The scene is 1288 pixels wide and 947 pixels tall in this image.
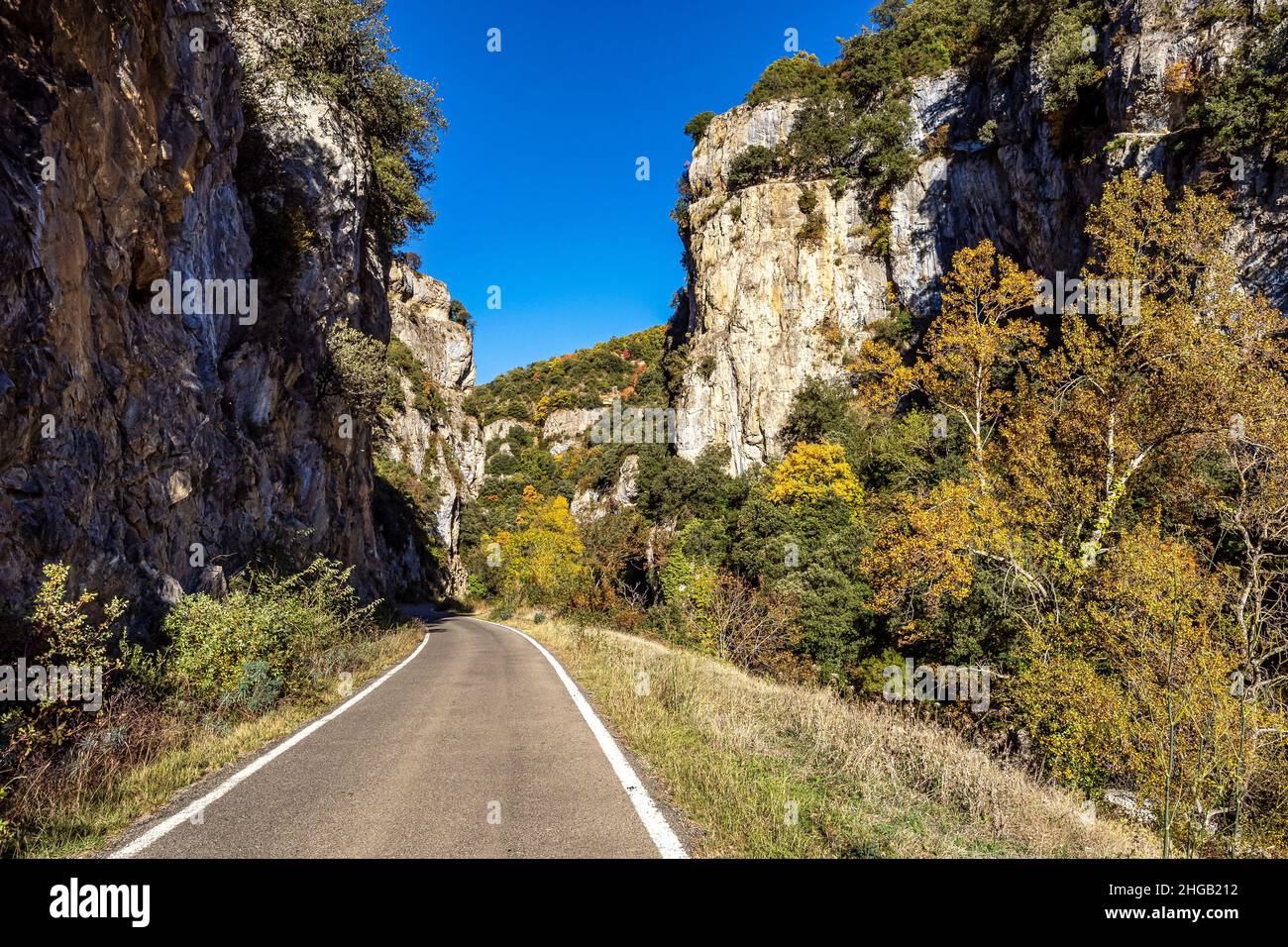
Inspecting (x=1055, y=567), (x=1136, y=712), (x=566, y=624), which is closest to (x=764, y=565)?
(x=566, y=624)

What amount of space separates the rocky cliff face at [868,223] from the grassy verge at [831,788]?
29.1 m

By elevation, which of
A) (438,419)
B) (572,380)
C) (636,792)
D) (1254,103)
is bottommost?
(636,792)

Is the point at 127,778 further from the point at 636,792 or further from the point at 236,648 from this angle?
the point at 636,792

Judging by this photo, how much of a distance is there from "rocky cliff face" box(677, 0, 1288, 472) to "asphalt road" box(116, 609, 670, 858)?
3209cm

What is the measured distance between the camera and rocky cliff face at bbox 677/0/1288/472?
27219 millimetres

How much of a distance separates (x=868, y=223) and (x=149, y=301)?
54042mm

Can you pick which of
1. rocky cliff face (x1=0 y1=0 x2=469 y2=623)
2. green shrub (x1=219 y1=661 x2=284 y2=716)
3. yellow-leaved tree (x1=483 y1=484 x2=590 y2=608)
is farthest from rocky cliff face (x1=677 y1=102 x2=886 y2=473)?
green shrub (x1=219 y1=661 x2=284 y2=716)

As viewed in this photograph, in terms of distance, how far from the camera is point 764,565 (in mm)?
31984

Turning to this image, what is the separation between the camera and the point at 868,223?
52.0m

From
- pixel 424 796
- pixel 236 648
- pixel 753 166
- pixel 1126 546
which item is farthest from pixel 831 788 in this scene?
pixel 753 166

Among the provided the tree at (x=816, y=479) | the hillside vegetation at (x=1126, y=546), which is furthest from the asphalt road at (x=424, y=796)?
the tree at (x=816, y=479)

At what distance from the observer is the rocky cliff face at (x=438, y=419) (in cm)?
5803
